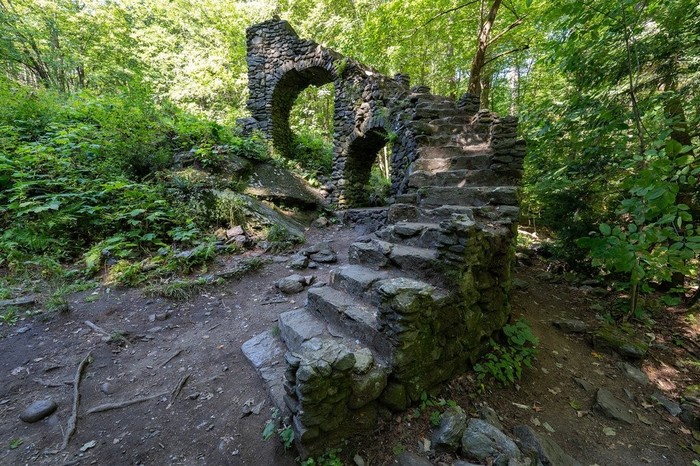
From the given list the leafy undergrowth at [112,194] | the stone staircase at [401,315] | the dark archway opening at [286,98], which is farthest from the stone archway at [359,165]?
the stone staircase at [401,315]

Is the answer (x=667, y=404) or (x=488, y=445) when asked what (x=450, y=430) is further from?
(x=667, y=404)

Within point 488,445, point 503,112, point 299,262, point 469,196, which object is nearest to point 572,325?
point 469,196

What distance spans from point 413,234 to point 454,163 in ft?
7.03

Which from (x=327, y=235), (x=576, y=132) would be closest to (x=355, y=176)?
(x=327, y=235)

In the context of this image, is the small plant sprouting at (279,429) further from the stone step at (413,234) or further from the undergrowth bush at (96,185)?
the undergrowth bush at (96,185)

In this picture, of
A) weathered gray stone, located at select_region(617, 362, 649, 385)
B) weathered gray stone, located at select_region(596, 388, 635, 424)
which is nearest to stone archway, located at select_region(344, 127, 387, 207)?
weathered gray stone, located at select_region(617, 362, 649, 385)

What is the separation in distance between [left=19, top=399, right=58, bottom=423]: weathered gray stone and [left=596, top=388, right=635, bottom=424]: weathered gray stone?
4925 mm

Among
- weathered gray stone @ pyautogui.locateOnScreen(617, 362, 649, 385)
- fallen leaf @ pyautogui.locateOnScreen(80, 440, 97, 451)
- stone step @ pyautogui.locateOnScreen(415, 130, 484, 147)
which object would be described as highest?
stone step @ pyautogui.locateOnScreen(415, 130, 484, 147)

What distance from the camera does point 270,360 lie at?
9.44ft

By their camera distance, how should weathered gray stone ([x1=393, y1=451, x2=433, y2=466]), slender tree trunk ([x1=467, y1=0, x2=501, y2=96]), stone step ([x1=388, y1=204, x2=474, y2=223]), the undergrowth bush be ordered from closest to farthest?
weathered gray stone ([x1=393, y1=451, x2=433, y2=466])
stone step ([x1=388, y1=204, x2=474, y2=223])
the undergrowth bush
slender tree trunk ([x1=467, y1=0, x2=501, y2=96])

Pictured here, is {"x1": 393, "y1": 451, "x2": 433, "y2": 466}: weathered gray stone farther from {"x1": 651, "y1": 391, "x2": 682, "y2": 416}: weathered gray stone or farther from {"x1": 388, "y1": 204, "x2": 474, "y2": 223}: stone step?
{"x1": 651, "y1": 391, "x2": 682, "y2": 416}: weathered gray stone

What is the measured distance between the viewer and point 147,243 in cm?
496

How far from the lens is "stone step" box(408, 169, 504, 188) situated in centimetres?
443

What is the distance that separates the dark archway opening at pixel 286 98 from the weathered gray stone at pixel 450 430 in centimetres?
992
